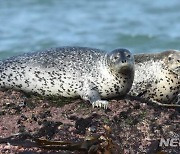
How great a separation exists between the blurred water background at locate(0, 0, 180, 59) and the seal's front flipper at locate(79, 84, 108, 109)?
7458mm

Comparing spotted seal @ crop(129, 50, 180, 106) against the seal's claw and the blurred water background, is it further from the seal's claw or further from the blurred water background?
the blurred water background

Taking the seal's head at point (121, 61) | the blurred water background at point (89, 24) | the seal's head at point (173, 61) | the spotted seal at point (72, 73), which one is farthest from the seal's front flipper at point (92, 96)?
the blurred water background at point (89, 24)

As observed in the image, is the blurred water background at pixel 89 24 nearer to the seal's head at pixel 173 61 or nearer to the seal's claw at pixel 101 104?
the seal's head at pixel 173 61

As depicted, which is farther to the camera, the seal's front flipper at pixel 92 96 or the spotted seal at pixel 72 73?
the spotted seal at pixel 72 73

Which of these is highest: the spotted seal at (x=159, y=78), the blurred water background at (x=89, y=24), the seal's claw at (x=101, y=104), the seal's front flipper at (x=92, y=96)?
the blurred water background at (x=89, y=24)

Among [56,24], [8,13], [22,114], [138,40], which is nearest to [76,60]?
[22,114]

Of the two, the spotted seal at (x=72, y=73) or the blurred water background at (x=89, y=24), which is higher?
the blurred water background at (x=89, y=24)

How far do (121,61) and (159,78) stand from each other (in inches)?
33.9

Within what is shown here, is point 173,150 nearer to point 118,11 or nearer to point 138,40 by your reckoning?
point 138,40

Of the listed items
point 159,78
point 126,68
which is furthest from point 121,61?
point 159,78

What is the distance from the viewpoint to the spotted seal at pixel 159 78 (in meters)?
9.25

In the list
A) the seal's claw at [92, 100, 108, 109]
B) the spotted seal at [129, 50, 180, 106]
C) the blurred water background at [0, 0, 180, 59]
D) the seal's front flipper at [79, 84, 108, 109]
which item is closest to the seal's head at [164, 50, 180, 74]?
the spotted seal at [129, 50, 180, 106]

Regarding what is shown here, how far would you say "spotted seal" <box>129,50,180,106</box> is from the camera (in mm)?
9250

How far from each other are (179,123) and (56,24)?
13.6 m
